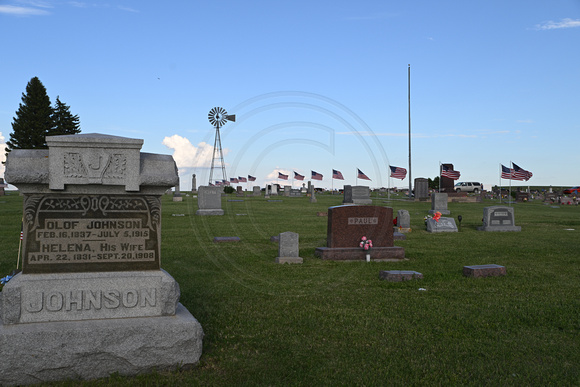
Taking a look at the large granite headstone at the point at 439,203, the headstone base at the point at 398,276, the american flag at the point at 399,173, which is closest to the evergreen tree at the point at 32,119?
the american flag at the point at 399,173

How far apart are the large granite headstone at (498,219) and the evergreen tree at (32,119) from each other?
5986 cm

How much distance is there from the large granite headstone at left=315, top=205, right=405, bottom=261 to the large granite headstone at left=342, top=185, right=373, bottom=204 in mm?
25501

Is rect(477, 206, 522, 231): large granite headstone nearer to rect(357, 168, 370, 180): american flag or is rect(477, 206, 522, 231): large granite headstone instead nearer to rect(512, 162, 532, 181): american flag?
rect(512, 162, 532, 181): american flag

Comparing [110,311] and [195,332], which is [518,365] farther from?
[110,311]

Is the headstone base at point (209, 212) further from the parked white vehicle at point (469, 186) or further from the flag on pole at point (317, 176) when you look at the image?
the parked white vehicle at point (469, 186)

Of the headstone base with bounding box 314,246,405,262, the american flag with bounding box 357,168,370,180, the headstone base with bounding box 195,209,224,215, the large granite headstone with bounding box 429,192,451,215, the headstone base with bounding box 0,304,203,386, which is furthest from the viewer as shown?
the american flag with bounding box 357,168,370,180

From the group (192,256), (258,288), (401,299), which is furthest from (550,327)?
(192,256)

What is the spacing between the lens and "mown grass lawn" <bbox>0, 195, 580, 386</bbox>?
5113mm

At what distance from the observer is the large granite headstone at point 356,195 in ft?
128

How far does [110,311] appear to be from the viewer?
17.6 ft

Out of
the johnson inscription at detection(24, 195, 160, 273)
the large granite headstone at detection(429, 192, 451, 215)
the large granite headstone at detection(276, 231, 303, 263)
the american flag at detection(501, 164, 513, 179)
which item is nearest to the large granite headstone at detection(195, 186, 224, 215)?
the large granite headstone at detection(429, 192, 451, 215)

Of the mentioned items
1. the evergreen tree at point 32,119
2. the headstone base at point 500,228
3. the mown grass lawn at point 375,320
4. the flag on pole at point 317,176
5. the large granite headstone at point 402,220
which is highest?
the evergreen tree at point 32,119

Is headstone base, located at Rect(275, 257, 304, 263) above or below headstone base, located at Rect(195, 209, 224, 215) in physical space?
below

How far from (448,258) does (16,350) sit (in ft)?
36.4
